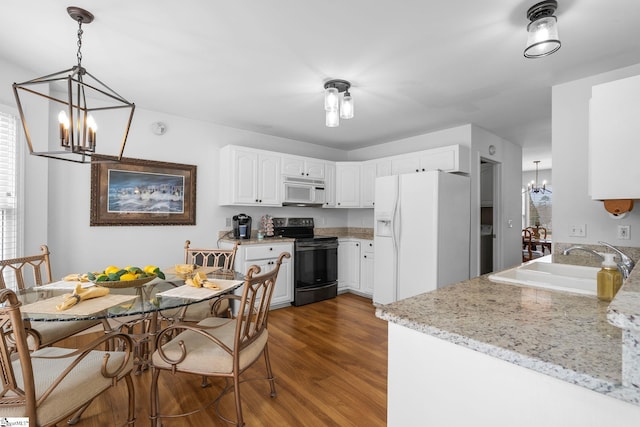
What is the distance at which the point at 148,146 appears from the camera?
11.6 ft

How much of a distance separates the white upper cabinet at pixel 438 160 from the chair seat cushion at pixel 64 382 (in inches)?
144

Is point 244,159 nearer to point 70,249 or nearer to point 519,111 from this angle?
point 70,249

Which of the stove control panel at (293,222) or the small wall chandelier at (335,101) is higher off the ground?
the small wall chandelier at (335,101)

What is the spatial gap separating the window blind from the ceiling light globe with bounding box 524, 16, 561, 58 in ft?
12.3

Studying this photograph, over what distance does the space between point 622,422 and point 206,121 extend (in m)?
4.23

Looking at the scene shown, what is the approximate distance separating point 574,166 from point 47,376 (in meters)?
3.77

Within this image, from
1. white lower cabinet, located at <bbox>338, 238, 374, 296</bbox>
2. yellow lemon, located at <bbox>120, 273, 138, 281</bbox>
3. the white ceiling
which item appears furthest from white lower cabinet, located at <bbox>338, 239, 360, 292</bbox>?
yellow lemon, located at <bbox>120, 273, 138, 281</bbox>

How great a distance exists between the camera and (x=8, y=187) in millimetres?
2471

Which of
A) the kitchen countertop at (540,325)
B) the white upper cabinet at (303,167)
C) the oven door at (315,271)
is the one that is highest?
the white upper cabinet at (303,167)

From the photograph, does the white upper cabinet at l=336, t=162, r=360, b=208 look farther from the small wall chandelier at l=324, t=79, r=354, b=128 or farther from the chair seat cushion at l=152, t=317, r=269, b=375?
the chair seat cushion at l=152, t=317, r=269, b=375

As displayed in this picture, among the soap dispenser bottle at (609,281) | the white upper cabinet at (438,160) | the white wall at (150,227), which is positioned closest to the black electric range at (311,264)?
the white wall at (150,227)

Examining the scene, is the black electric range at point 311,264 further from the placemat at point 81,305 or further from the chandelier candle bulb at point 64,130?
the chandelier candle bulb at point 64,130

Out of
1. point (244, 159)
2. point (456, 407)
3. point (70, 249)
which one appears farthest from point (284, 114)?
point (456, 407)

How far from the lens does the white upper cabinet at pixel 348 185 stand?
4.89 meters
